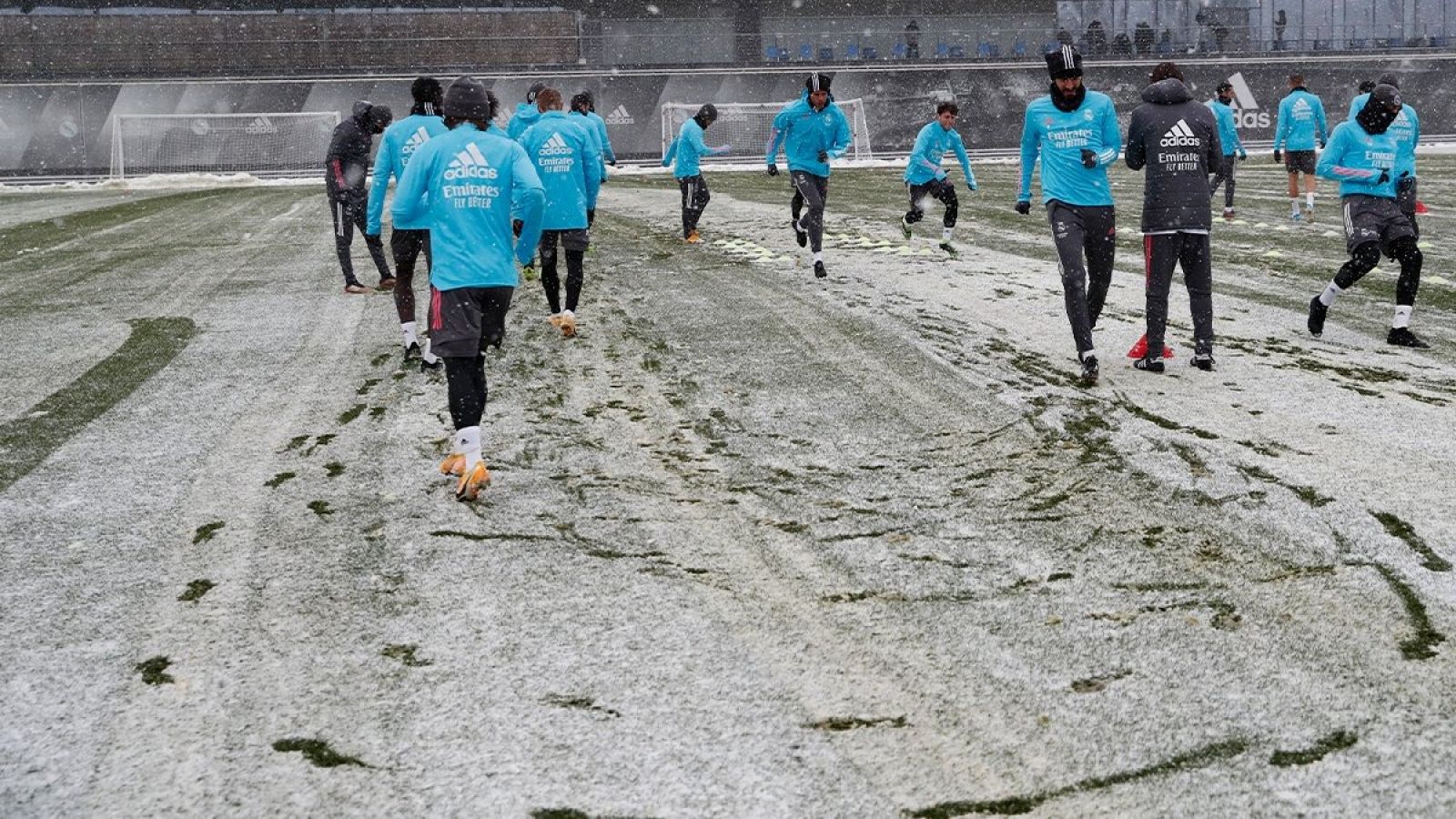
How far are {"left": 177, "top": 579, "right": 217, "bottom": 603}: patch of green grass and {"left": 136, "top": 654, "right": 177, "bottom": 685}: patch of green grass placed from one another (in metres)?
0.51

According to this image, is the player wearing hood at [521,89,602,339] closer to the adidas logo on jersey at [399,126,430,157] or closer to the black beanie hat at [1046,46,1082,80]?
the adidas logo on jersey at [399,126,430,157]

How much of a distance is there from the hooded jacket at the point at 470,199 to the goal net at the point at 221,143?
34413 mm

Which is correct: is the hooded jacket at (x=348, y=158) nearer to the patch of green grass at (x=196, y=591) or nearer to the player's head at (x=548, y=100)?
the player's head at (x=548, y=100)

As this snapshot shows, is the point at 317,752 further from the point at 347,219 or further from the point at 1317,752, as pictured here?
the point at 347,219

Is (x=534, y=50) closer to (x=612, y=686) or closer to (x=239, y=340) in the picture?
(x=239, y=340)

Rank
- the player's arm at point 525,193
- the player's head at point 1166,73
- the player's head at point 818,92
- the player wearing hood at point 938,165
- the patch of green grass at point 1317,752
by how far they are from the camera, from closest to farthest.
→ 1. the patch of green grass at point 1317,752
2. the player's arm at point 525,193
3. the player's head at point 1166,73
4. the player's head at point 818,92
5. the player wearing hood at point 938,165

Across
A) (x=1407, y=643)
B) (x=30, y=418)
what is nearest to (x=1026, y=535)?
(x=1407, y=643)

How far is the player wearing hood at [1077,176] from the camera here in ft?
26.1

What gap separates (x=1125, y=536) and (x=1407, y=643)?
4.04 ft

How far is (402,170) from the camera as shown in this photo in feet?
27.7

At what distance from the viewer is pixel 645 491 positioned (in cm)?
591

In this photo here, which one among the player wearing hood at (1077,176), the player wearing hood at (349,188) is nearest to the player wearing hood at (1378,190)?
the player wearing hood at (1077,176)

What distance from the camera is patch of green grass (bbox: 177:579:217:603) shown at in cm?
460

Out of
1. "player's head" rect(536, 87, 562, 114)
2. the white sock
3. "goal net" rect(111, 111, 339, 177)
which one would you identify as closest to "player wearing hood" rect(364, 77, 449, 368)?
"player's head" rect(536, 87, 562, 114)
